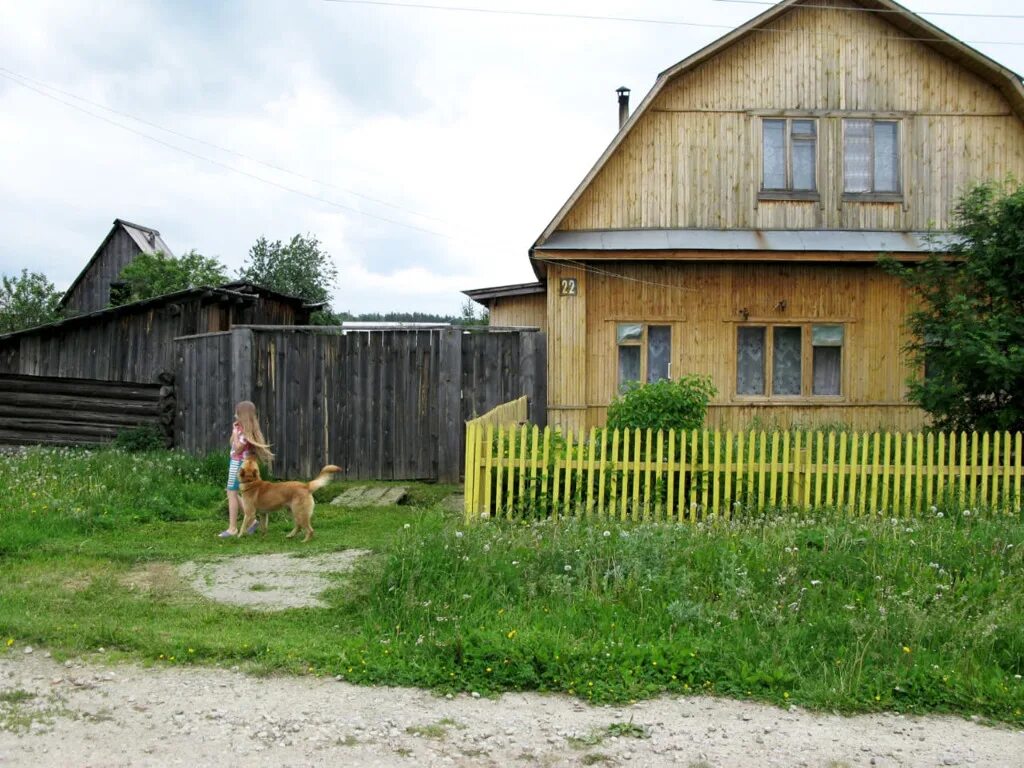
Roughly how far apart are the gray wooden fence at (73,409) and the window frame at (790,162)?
1007cm

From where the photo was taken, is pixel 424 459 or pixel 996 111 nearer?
pixel 424 459

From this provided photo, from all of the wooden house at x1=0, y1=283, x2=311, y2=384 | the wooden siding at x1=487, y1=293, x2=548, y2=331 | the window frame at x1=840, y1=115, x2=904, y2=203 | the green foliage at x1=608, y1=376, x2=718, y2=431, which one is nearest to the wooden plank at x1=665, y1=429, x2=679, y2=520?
the green foliage at x1=608, y1=376, x2=718, y2=431

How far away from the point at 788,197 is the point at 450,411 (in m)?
6.48

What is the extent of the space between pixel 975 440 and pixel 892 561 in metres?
3.35

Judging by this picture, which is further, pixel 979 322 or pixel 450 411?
pixel 450 411

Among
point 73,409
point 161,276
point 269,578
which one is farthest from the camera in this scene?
point 161,276

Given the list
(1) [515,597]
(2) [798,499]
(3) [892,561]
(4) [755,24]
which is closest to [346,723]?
(1) [515,597]

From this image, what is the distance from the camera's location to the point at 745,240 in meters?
14.5

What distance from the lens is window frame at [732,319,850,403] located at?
49.1ft

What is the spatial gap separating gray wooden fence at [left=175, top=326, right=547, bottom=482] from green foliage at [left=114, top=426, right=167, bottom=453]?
142 cm

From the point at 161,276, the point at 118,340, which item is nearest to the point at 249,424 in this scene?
the point at 118,340

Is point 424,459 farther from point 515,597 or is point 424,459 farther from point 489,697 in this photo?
point 489,697

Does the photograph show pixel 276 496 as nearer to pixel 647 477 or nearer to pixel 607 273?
pixel 647 477

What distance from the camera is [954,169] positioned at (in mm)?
15008
